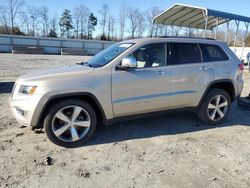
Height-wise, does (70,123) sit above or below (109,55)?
below

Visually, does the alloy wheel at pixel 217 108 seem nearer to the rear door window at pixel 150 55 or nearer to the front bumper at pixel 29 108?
the rear door window at pixel 150 55

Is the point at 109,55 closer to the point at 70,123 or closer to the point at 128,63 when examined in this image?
the point at 128,63

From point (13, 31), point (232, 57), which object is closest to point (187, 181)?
point (232, 57)

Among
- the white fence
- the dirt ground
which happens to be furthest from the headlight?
the white fence

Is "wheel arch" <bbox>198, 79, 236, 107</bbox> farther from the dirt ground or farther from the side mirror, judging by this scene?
the side mirror

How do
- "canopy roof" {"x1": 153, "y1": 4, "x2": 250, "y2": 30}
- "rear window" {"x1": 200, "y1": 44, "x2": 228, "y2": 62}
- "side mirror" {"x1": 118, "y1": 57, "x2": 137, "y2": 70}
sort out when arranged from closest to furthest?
"side mirror" {"x1": 118, "y1": 57, "x2": 137, "y2": 70}
"rear window" {"x1": 200, "y1": 44, "x2": 228, "y2": 62}
"canopy roof" {"x1": 153, "y1": 4, "x2": 250, "y2": 30}

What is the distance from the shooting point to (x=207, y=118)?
17.4 ft

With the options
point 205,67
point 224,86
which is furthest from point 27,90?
point 224,86

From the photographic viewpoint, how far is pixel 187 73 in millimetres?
4824

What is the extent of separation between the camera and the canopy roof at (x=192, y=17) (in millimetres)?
14111

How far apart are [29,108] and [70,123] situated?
0.71 meters

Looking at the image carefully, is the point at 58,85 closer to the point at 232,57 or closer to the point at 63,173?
the point at 63,173

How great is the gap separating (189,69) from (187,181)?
7.74 feet

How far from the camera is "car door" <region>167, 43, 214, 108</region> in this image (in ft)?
15.6
